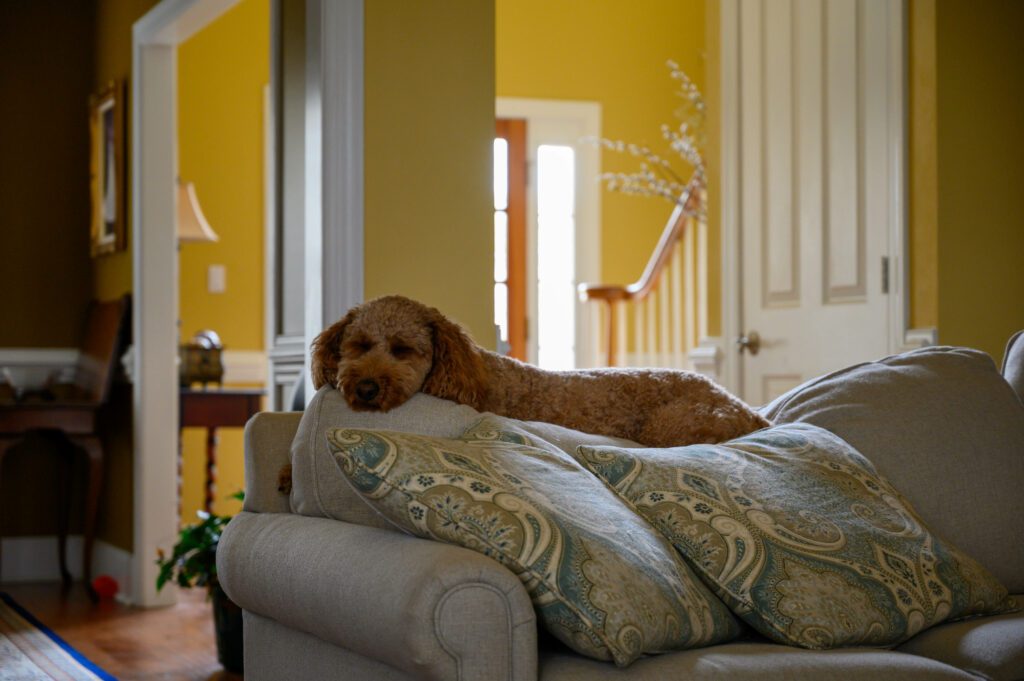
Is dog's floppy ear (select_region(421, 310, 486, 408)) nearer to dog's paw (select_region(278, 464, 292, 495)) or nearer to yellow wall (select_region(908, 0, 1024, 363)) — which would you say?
dog's paw (select_region(278, 464, 292, 495))

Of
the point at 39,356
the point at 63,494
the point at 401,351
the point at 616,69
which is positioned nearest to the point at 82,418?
the point at 63,494

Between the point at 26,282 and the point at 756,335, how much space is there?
3132mm

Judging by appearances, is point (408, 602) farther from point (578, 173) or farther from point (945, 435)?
point (578, 173)

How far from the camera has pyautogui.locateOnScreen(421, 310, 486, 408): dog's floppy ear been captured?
6.99 ft

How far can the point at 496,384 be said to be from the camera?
2.27m

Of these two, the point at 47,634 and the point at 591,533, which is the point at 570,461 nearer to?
the point at 591,533

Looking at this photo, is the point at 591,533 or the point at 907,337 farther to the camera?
the point at 907,337

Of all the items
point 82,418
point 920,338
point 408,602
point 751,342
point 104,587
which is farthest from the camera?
point 82,418

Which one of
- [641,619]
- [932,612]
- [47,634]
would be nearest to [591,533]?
[641,619]

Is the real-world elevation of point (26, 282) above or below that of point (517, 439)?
above

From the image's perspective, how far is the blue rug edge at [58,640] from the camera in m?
3.51

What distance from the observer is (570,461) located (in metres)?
1.89

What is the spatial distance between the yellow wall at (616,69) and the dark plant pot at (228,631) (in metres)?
3.81

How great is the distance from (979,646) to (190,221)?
4.37 m
